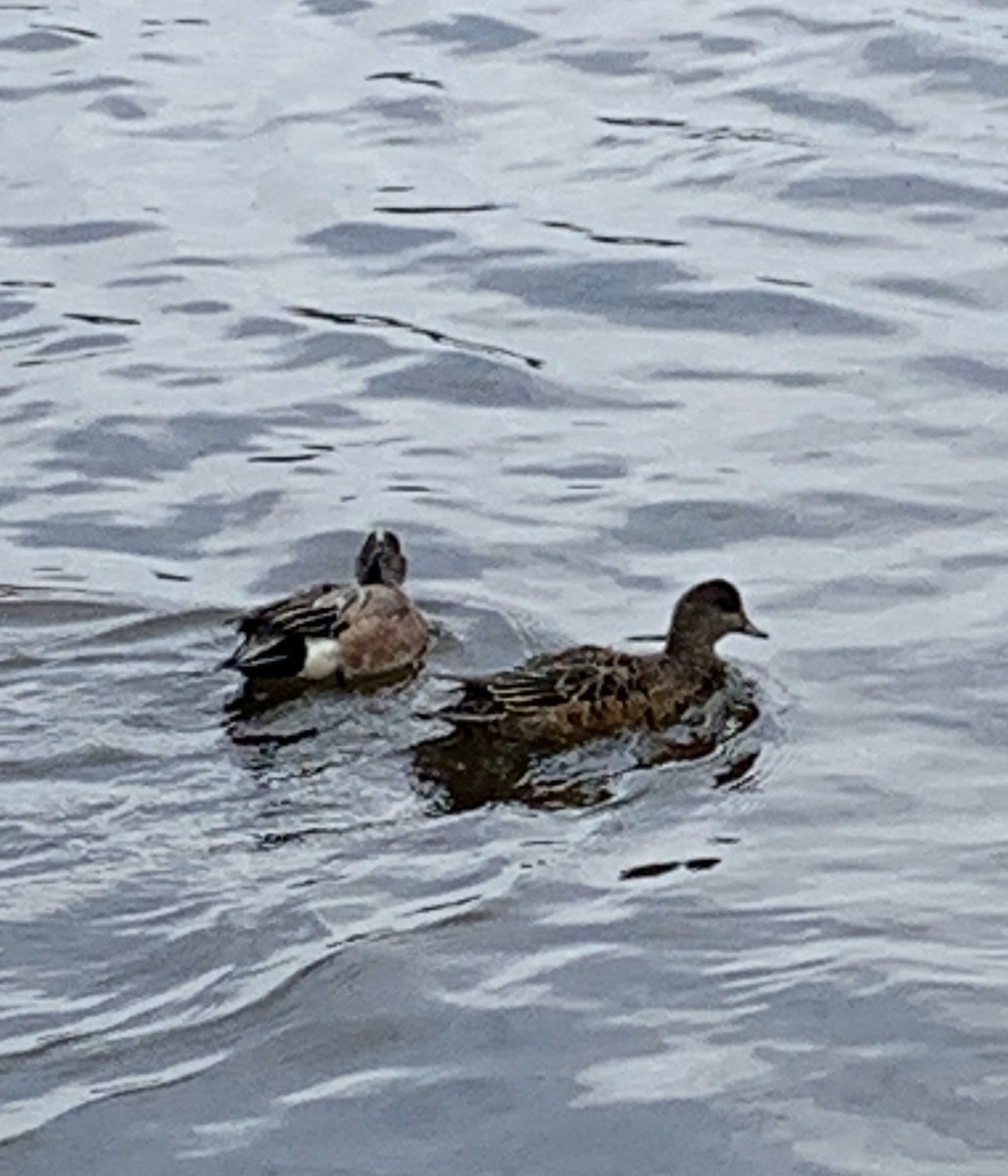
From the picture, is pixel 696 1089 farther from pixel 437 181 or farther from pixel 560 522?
pixel 437 181

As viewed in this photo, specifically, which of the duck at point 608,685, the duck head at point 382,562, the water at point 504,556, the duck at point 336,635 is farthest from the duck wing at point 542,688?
the duck head at point 382,562

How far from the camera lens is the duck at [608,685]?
10.7m

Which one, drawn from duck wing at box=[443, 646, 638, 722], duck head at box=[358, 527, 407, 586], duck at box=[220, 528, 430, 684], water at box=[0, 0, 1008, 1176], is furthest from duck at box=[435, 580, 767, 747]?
duck head at box=[358, 527, 407, 586]

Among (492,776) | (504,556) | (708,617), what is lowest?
(492,776)

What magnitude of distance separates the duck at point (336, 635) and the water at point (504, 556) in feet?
0.48

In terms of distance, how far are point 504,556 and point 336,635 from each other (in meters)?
1.18

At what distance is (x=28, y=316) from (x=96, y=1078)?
718cm

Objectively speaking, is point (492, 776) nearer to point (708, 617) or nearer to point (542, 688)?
point (542, 688)

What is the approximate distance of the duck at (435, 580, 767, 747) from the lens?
1067 centimetres

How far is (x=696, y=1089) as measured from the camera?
8.24 m

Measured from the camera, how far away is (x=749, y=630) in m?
11.1

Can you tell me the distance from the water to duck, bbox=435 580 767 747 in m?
0.16

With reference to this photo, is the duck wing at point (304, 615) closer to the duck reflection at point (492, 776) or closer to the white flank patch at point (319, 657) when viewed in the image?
the white flank patch at point (319, 657)

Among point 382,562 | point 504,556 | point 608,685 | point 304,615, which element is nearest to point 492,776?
point 608,685
